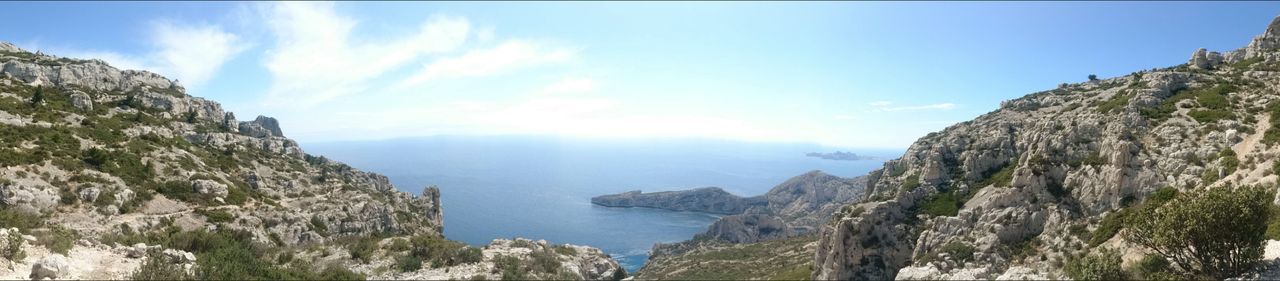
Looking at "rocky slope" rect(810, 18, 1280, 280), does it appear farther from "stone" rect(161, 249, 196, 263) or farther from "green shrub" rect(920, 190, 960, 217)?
"stone" rect(161, 249, 196, 263)

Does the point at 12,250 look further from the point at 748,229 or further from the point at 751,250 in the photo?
the point at 748,229

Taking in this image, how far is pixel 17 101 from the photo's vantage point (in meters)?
47.2

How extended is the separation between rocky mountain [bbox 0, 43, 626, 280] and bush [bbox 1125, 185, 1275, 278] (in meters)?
23.6

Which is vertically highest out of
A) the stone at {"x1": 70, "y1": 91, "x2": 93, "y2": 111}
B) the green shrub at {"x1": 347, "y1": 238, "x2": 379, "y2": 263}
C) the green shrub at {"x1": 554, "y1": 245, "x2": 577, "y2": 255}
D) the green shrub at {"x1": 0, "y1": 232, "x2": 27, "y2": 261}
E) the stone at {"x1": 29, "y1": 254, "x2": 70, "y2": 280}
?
the stone at {"x1": 70, "y1": 91, "x2": 93, "y2": 111}

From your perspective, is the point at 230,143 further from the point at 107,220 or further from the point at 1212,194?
the point at 1212,194

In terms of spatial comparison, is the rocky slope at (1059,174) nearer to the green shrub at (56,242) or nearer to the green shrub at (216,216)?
the green shrub at (56,242)

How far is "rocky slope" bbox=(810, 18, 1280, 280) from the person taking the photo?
36188 mm

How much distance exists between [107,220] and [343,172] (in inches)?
1929

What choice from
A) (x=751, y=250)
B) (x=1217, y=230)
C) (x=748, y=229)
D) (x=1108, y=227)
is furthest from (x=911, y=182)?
(x=748, y=229)

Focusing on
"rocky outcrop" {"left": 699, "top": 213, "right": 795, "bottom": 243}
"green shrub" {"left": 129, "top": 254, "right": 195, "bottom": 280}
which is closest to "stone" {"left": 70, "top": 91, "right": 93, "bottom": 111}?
"green shrub" {"left": 129, "top": 254, "right": 195, "bottom": 280}

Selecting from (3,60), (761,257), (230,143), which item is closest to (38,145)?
(230,143)

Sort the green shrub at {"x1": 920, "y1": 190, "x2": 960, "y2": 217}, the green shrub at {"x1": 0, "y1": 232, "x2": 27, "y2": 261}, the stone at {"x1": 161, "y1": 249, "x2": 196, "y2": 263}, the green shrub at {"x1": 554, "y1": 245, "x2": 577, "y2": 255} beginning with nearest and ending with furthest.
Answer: the green shrub at {"x1": 0, "y1": 232, "x2": 27, "y2": 261}
the stone at {"x1": 161, "y1": 249, "x2": 196, "y2": 263}
the green shrub at {"x1": 554, "y1": 245, "x2": 577, "y2": 255}
the green shrub at {"x1": 920, "y1": 190, "x2": 960, "y2": 217}

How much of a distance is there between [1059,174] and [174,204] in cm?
7025

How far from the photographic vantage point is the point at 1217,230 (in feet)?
57.7
